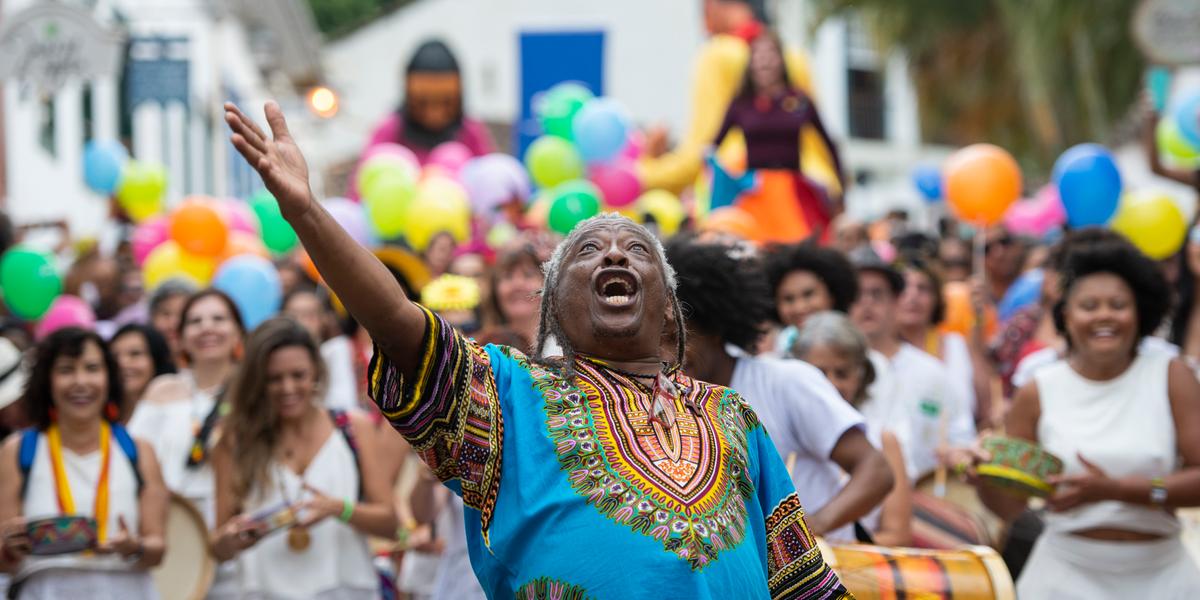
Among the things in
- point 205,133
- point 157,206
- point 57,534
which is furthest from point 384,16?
point 57,534

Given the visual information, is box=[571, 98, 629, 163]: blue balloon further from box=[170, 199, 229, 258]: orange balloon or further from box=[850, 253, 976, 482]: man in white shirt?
box=[850, 253, 976, 482]: man in white shirt

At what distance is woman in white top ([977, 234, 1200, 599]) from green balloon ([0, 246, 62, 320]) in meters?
6.17

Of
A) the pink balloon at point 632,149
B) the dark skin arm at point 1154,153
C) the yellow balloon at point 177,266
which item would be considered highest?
the pink balloon at point 632,149

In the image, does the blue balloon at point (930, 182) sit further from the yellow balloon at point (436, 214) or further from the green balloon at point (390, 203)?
the green balloon at point (390, 203)

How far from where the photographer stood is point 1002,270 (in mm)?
11625

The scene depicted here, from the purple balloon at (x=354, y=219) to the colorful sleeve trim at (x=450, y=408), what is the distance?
8310 millimetres

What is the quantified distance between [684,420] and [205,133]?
27.1m

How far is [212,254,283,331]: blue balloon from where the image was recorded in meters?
10.1

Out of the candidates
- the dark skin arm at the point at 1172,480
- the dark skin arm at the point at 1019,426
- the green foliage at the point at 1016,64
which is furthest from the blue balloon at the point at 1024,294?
the green foliage at the point at 1016,64

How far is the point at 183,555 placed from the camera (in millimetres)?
7004

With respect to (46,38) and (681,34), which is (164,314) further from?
(681,34)

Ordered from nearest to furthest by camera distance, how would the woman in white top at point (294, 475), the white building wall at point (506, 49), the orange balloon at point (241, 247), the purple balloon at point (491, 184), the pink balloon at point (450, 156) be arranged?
the woman in white top at point (294, 475) < the orange balloon at point (241, 247) < the purple balloon at point (491, 184) < the pink balloon at point (450, 156) < the white building wall at point (506, 49)

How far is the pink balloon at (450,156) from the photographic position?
14.0m

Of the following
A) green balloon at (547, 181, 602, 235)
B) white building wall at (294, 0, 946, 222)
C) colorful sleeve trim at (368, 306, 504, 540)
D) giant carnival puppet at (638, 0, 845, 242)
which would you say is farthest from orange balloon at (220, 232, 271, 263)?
white building wall at (294, 0, 946, 222)
